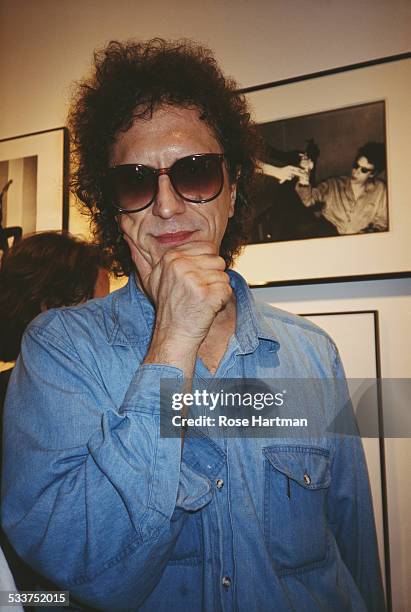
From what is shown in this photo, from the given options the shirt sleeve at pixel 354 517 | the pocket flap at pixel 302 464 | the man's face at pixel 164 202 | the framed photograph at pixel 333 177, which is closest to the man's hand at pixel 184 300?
the man's face at pixel 164 202

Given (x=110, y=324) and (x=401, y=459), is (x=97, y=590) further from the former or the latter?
(x=401, y=459)

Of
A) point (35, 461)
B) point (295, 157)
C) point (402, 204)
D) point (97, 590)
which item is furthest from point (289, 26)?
point (97, 590)

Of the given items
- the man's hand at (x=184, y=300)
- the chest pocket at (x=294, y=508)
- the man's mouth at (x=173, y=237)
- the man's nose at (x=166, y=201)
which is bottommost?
the chest pocket at (x=294, y=508)

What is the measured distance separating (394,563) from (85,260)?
113 centimetres

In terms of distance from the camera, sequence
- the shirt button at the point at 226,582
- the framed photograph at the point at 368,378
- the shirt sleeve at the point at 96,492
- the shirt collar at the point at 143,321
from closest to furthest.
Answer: the shirt sleeve at the point at 96,492 → the shirt button at the point at 226,582 → the shirt collar at the point at 143,321 → the framed photograph at the point at 368,378

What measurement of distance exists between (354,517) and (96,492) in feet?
1.70

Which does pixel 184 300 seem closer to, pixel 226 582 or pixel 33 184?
pixel 226 582

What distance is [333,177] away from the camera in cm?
122

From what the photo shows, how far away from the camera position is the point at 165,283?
0.65 meters

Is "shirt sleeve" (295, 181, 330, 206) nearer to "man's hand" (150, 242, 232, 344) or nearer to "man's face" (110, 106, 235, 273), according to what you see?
"man's face" (110, 106, 235, 273)

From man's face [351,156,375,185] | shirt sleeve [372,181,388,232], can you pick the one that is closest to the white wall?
shirt sleeve [372,181,388,232]

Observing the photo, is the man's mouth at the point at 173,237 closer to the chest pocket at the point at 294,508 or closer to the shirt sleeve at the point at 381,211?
the chest pocket at the point at 294,508

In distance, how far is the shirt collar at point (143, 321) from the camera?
2.50 feet

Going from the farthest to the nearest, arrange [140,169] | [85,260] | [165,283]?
[85,260]
[140,169]
[165,283]
